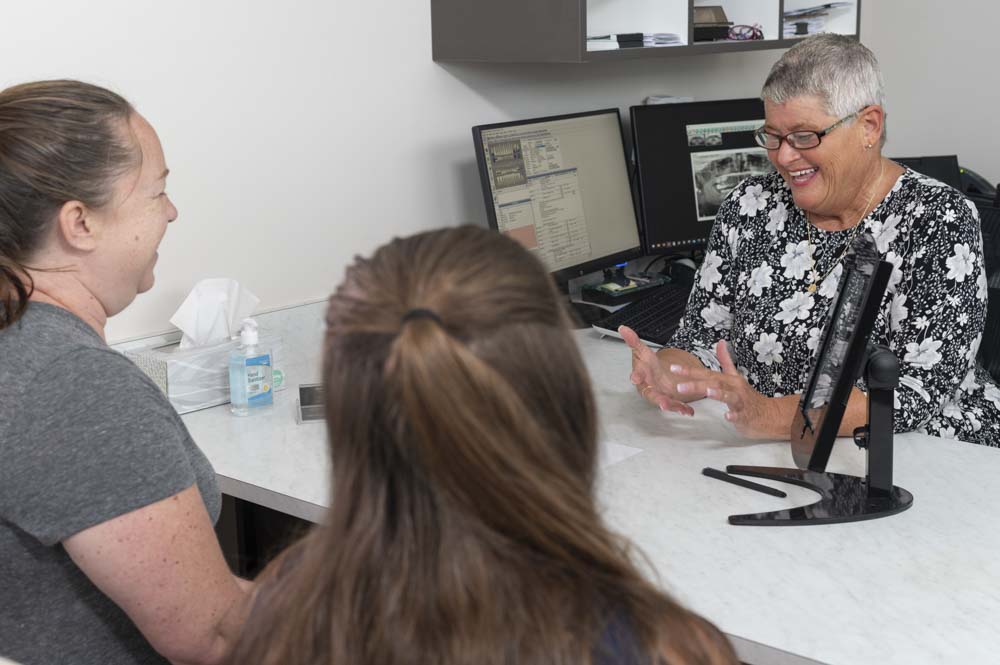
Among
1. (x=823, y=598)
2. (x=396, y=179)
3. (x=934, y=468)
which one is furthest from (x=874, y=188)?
(x=396, y=179)

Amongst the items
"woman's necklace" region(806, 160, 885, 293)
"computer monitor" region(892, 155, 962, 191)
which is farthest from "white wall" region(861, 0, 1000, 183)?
"woman's necklace" region(806, 160, 885, 293)

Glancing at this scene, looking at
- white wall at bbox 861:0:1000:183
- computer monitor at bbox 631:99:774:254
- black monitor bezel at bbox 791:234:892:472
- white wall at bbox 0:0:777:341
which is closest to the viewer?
black monitor bezel at bbox 791:234:892:472

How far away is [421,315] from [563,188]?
6.01 ft

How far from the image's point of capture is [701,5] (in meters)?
2.74

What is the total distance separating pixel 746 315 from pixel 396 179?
2.81 feet

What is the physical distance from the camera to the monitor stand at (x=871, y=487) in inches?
53.1

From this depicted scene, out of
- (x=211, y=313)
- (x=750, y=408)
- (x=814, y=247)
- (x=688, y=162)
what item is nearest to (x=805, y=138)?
(x=814, y=247)

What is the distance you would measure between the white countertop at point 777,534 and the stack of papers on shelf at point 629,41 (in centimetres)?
94

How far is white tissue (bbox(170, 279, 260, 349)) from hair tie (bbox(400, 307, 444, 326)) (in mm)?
1266

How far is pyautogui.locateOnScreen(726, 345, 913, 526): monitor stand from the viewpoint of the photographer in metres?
1.35

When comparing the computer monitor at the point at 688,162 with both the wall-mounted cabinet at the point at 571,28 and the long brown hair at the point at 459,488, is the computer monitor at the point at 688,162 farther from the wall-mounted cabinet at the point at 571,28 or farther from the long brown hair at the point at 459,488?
the long brown hair at the point at 459,488

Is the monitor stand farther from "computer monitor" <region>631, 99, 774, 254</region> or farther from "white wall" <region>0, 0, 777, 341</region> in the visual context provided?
"computer monitor" <region>631, 99, 774, 254</region>

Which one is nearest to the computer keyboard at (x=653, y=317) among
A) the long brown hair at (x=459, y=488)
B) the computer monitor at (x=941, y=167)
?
the computer monitor at (x=941, y=167)

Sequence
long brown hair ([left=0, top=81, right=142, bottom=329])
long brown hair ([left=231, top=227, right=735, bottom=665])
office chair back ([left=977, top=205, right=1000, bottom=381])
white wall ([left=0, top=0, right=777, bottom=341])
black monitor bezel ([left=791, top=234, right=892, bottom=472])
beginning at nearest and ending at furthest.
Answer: long brown hair ([left=231, top=227, right=735, bottom=665]), long brown hair ([left=0, top=81, right=142, bottom=329]), black monitor bezel ([left=791, top=234, right=892, bottom=472]), white wall ([left=0, top=0, right=777, bottom=341]), office chair back ([left=977, top=205, right=1000, bottom=381])
